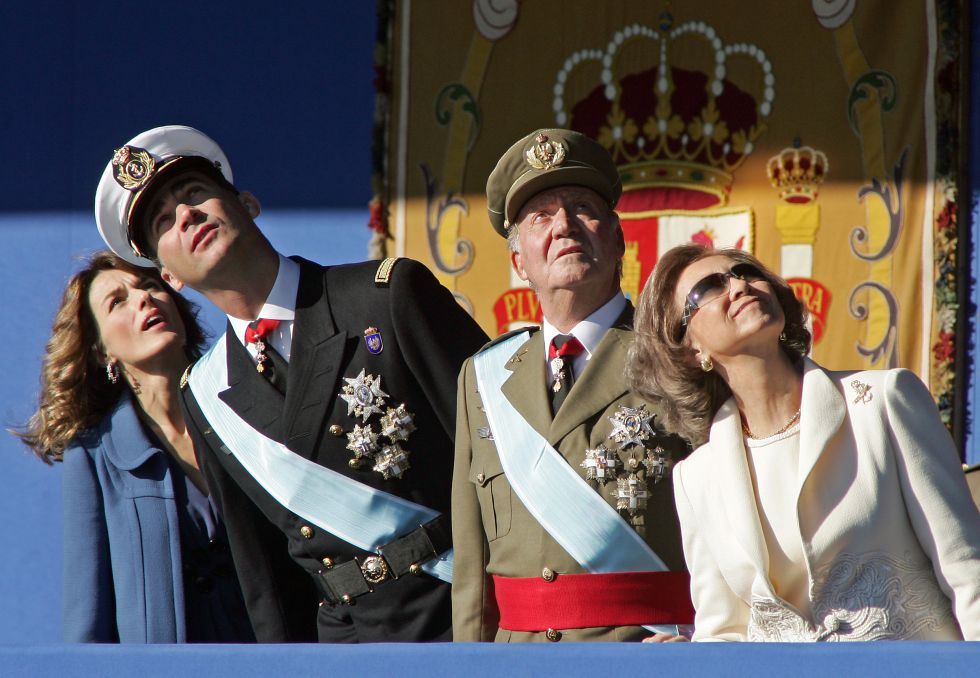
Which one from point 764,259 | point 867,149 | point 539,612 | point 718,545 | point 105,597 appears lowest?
point 105,597

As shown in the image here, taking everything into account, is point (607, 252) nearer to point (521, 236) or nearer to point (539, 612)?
point (521, 236)

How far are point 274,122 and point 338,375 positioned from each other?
2123mm

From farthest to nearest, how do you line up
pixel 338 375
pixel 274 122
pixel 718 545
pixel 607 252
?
pixel 274 122 < pixel 338 375 < pixel 607 252 < pixel 718 545

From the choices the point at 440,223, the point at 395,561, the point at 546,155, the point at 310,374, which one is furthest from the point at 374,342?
the point at 440,223

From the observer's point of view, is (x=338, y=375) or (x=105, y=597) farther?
(x=105, y=597)

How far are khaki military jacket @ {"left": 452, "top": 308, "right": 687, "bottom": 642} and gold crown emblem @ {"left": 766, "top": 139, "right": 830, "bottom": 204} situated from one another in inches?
70.4

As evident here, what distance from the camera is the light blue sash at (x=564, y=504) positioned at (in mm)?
2764

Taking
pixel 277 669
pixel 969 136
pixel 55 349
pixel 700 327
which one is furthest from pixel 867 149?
pixel 277 669

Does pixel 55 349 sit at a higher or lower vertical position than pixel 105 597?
higher

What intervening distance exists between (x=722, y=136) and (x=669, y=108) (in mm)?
196

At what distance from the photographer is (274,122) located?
520 cm

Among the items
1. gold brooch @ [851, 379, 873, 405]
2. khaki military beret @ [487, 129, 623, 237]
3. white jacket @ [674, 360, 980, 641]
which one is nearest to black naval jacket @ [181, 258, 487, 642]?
khaki military beret @ [487, 129, 623, 237]

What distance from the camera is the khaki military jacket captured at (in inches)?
110

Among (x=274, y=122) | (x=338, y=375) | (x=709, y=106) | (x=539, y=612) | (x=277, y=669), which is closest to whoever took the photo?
(x=277, y=669)
